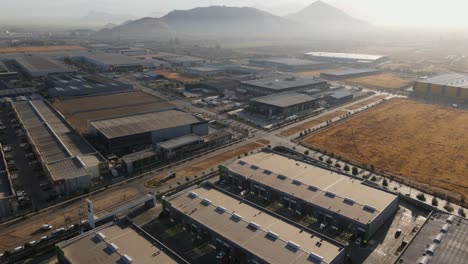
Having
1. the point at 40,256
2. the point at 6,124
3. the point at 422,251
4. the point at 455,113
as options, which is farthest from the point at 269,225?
the point at 455,113

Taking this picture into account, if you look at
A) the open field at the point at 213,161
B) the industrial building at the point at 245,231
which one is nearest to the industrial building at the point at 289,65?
the open field at the point at 213,161

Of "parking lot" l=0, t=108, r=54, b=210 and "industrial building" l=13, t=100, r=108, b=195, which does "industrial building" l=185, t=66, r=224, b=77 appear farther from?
"parking lot" l=0, t=108, r=54, b=210

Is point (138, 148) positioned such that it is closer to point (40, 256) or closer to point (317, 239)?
point (40, 256)

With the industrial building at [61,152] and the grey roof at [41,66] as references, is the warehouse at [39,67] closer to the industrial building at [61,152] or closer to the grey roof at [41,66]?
the grey roof at [41,66]

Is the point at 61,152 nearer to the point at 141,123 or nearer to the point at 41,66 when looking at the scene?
the point at 141,123

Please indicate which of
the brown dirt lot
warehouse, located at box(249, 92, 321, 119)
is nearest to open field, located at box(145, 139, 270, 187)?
the brown dirt lot
